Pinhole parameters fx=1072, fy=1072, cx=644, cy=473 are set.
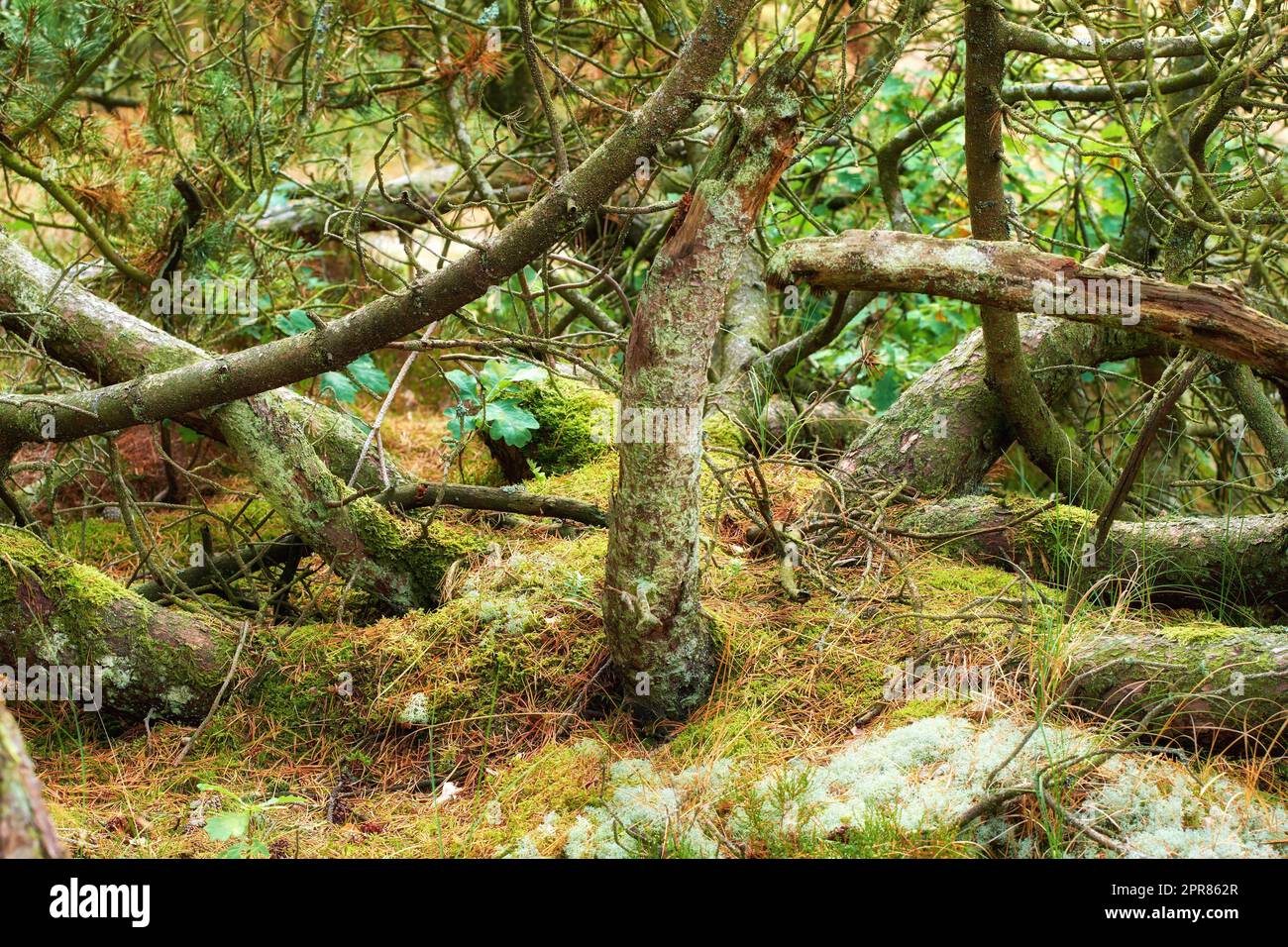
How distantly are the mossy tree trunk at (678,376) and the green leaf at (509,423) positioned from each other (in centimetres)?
137

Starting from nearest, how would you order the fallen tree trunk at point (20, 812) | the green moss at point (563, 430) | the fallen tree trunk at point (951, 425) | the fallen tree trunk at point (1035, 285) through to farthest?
the fallen tree trunk at point (20, 812), the fallen tree trunk at point (1035, 285), the fallen tree trunk at point (951, 425), the green moss at point (563, 430)

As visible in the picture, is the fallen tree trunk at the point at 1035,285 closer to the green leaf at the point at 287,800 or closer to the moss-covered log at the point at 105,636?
the green leaf at the point at 287,800

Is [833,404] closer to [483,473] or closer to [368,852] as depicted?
[483,473]

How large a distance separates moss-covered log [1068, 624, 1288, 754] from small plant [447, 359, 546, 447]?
219 centimetres

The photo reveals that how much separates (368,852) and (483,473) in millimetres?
2385

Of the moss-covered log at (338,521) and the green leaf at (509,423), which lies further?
the green leaf at (509,423)

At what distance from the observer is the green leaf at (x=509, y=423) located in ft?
13.6

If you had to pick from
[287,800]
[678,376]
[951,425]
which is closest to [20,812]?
[287,800]

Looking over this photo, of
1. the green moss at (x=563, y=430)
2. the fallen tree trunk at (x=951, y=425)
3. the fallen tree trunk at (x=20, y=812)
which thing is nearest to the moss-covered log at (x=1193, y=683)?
the fallen tree trunk at (x=951, y=425)

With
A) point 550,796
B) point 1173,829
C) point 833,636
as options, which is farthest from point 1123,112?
point 550,796

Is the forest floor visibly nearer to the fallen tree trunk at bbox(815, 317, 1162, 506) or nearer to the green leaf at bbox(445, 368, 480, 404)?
the fallen tree trunk at bbox(815, 317, 1162, 506)

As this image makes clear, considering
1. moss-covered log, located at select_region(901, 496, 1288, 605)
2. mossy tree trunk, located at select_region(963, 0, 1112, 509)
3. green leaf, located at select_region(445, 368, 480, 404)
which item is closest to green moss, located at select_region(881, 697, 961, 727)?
moss-covered log, located at select_region(901, 496, 1288, 605)

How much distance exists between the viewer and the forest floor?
2.49 meters

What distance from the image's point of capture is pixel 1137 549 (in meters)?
3.40
